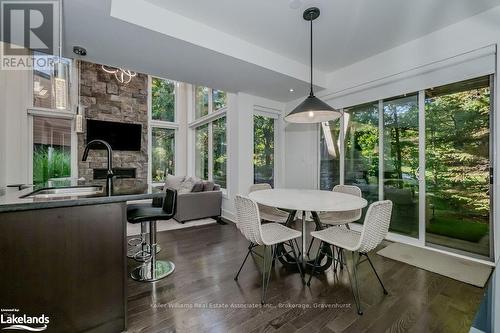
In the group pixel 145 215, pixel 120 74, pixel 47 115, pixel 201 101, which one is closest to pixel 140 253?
pixel 145 215

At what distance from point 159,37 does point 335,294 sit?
121 inches

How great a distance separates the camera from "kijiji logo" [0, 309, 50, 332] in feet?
4.01

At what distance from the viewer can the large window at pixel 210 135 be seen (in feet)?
16.8

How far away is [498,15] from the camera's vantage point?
2.30m

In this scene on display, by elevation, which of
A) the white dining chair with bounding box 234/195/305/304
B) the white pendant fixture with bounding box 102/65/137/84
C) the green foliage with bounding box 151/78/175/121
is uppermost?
the white pendant fixture with bounding box 102/65/137/84

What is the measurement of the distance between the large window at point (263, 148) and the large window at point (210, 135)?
2.60 feet

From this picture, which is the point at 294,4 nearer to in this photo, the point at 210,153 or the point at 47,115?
the point at 210,153

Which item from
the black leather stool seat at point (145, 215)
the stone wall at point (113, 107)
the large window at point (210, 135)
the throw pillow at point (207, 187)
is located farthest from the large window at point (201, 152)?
the black leather stool seat at point (145, 215)

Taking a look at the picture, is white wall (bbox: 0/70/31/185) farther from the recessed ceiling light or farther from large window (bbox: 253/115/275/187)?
the recessed ceiling light

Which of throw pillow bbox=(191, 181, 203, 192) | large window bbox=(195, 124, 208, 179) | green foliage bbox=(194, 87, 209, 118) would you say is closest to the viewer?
throw pillow bbox=(191, 181, 203, 192)

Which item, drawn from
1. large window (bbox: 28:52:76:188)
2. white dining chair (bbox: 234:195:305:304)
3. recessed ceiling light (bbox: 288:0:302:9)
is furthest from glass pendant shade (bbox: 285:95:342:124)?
large window (bbox: 28:52:76:188)

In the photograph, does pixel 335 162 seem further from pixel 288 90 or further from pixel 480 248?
pixel 480 248

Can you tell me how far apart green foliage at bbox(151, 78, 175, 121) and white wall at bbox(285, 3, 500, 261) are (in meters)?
4.14

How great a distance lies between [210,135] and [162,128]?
2.09 metres
